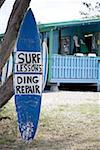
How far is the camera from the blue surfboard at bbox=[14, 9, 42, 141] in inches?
263

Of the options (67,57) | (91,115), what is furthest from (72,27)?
(91,115)

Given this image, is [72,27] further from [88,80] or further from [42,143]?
[42,143]

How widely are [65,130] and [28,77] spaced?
305 centimetres

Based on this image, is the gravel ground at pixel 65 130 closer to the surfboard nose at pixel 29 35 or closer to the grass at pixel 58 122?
the grass at pixel 58 122

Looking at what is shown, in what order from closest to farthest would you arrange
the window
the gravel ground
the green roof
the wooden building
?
the gravel ground < the wooden building < the green roof < the window

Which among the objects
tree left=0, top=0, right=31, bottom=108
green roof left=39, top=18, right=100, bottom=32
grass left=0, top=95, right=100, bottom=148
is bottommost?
grass left=0, top=95, right=100, bottom=148

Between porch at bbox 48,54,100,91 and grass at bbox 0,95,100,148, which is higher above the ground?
grass at bbox 0,95,100,148

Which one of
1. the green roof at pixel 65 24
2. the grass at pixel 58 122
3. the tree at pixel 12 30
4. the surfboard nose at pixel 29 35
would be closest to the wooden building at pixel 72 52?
the green roof at pixel 65 24

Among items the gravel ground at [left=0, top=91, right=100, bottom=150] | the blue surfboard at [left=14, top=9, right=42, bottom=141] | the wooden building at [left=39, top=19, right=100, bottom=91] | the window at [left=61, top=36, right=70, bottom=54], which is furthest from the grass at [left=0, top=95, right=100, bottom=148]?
the window at [left=61, top=36, right=70, bottom=54]

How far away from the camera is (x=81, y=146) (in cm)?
786

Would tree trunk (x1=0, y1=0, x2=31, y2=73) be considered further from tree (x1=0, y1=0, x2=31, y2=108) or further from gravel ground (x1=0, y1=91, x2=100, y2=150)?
gravel ground (x1=0, y1=91, x2=100, y2=150)

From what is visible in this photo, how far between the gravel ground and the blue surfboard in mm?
1111

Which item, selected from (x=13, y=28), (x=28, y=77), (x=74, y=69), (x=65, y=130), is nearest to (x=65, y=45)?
(x=74, y=69)

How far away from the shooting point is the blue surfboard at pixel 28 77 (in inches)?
263
